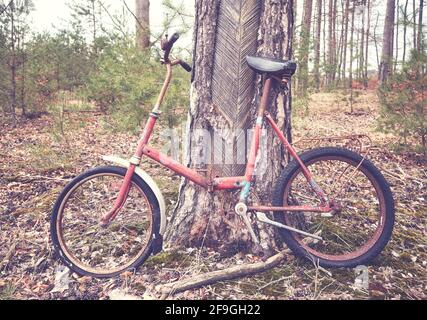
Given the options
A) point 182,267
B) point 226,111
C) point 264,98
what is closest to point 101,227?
point 182,267

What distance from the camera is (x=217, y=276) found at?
99.6 inches

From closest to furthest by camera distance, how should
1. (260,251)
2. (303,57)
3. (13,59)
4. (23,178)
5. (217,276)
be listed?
(217,276) < (260,251) < (23,178) < (303,57) < (13,59)

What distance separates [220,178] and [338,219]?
1.33 metres

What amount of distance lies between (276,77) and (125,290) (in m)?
1.86

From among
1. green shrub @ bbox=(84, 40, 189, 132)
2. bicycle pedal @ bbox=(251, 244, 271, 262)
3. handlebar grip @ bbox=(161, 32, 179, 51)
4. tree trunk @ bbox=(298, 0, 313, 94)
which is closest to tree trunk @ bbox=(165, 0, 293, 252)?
bicycle pedal @ bbox=(251, 244, 271, 262)

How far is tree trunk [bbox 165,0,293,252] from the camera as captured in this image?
2691 mm

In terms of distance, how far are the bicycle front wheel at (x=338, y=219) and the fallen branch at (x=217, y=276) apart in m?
0.23

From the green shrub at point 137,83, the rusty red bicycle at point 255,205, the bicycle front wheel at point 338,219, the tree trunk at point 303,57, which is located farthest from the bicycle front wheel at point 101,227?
the tree trunk at point 303,57

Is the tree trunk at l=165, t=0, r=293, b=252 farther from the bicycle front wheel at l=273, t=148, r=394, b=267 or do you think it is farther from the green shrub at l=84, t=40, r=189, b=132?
the green shrub at l=84, t=40, r=189, b=132

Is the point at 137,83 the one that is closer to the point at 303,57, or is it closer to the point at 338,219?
the point at 338,219

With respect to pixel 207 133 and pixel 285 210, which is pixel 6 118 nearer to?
pixel 207 133

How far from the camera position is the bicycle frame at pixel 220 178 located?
257 centimetres

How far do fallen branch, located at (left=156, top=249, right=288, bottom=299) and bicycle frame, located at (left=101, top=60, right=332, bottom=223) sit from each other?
411 mm
